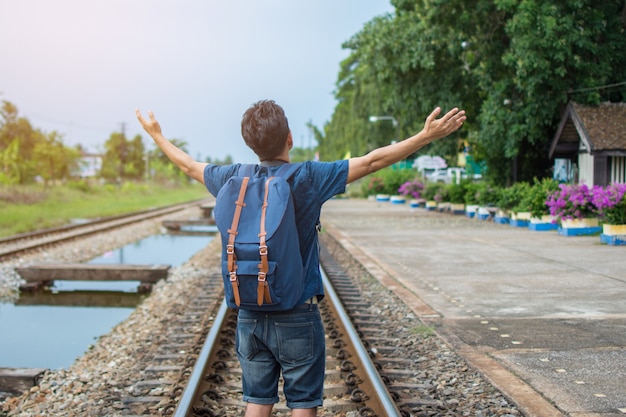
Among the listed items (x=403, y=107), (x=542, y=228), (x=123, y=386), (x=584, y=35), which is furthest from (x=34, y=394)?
(x=403, y=107)

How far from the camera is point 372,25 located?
2691cm

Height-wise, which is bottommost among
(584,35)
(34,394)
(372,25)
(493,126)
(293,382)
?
(34,394)

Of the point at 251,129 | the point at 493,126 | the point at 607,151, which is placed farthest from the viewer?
the point at 493,126

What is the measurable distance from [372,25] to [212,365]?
2295 cm

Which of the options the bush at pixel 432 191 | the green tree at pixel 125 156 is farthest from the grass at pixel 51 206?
the green tree at pixel 125 156

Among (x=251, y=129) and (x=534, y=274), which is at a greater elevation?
(x=251, y=129)

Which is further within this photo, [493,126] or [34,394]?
[493,126]

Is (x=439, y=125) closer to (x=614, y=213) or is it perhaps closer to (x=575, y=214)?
(x=614, y=213)

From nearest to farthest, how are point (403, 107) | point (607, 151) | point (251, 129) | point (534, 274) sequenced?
point (251, 129) < point (534, 274) < point (607, 151) < point (403, 107)

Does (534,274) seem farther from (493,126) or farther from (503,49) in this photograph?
(503,49)

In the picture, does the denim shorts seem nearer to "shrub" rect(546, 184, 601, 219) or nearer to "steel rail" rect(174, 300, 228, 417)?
"steel rail" rect(174, 300, 228, 417)

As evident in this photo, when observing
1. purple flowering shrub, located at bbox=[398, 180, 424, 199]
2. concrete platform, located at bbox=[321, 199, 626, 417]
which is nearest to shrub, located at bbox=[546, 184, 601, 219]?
concrete platform, located at bbox=[321, 199, 626, 417]

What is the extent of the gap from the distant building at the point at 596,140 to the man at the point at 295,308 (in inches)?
662

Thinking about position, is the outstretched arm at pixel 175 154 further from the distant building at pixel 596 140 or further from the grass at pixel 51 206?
the grass at pixel 51 206
